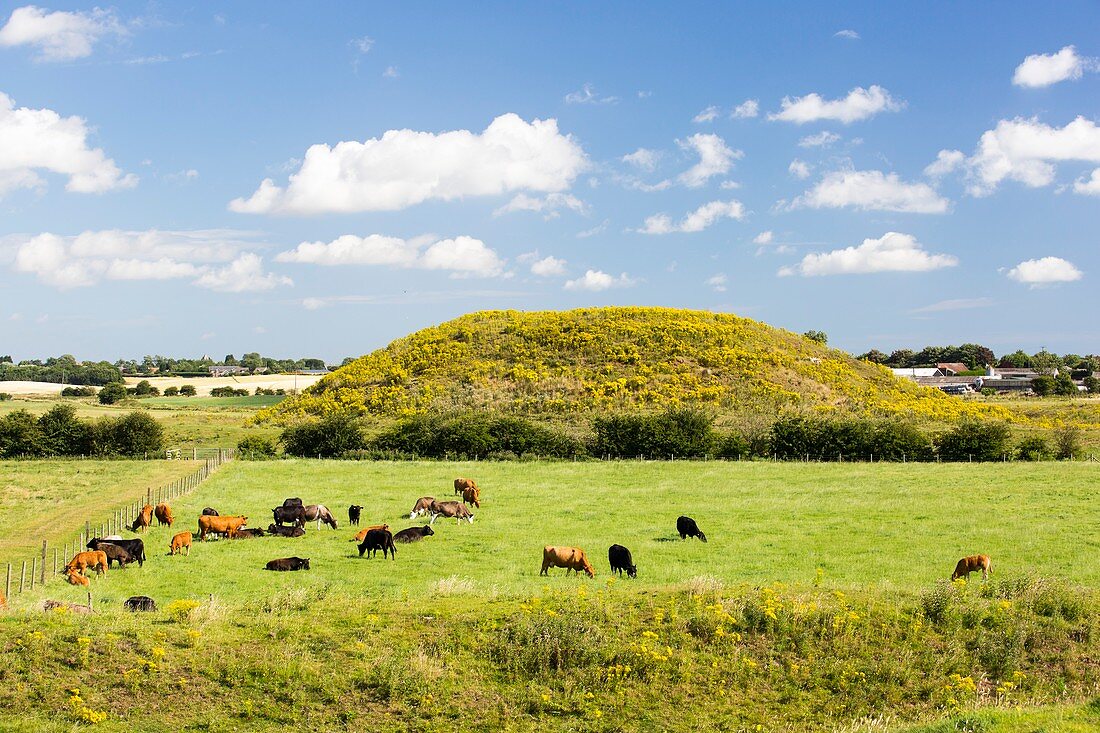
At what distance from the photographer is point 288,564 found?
2570 centimetres

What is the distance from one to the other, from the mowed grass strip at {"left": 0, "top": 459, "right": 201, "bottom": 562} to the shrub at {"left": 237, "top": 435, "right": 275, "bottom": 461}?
154 inches

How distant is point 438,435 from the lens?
62719mm

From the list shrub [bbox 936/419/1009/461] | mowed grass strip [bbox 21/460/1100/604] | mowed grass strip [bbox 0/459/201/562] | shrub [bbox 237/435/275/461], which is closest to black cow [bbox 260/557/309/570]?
mowed grass strip [bbox 21/460/1100/604]

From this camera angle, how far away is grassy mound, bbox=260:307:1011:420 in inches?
3179

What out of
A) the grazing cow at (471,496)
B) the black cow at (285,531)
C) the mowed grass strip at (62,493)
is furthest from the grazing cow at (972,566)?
the mowed grass strip at (62,493)

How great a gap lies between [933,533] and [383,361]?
72.2 metres

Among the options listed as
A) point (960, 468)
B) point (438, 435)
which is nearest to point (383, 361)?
point (438, 435)

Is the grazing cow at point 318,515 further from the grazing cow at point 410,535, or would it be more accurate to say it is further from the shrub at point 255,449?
the shrub at point 255,449

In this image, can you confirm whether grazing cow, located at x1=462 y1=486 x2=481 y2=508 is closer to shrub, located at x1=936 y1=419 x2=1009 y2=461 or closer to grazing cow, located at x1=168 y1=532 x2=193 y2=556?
grazing cow, located at x1=168 y1=532 x2=193 y2=556

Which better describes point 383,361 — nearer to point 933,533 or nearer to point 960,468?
point 960,468

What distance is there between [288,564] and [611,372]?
6171 centimetres

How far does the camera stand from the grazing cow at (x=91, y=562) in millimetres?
24906

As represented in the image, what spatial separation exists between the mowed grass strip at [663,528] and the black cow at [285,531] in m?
0.70

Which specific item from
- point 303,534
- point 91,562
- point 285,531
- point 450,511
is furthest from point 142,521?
point 450,511
